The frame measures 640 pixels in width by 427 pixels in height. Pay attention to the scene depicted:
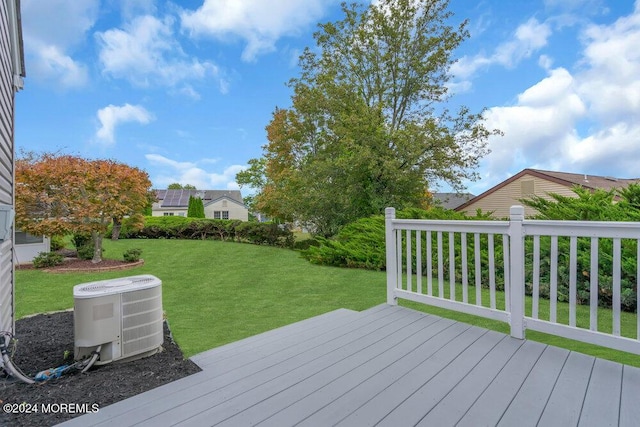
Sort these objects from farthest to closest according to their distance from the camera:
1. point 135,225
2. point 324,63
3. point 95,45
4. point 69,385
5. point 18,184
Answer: point 324,63
point 135,225
point 18,184
point 95,45
point 69,385

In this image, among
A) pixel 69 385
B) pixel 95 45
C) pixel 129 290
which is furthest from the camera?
pixel 95 45

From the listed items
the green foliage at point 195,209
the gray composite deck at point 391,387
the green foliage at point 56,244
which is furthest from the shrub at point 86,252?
the green foliage at point 195,209

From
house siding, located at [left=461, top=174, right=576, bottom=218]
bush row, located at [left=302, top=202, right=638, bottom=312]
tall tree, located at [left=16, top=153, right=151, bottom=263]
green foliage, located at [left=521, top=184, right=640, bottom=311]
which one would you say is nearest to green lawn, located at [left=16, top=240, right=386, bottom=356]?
bush row, located at [left=302, top=202, right=638, bottom=312]

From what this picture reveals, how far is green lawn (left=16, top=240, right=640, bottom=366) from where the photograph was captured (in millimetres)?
3333

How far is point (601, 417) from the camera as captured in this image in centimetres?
156

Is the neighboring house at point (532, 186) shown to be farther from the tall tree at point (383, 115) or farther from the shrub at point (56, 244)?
the shrub at point (56, 244)

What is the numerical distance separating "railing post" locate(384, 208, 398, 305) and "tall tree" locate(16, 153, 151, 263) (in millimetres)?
7382

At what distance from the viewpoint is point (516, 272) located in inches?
101

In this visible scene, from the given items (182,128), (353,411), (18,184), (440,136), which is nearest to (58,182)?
(18,184)

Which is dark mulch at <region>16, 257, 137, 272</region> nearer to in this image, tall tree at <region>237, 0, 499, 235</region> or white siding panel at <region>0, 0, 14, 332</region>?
white siding panel at <region>0, 0, 14, 332</region>

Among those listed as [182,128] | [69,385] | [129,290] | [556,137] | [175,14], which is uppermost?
[175,14]

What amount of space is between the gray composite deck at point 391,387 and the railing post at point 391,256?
2.90 ft

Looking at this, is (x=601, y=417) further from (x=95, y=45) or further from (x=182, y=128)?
(x=182, y=128)

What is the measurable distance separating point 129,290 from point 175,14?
7.05 metres
